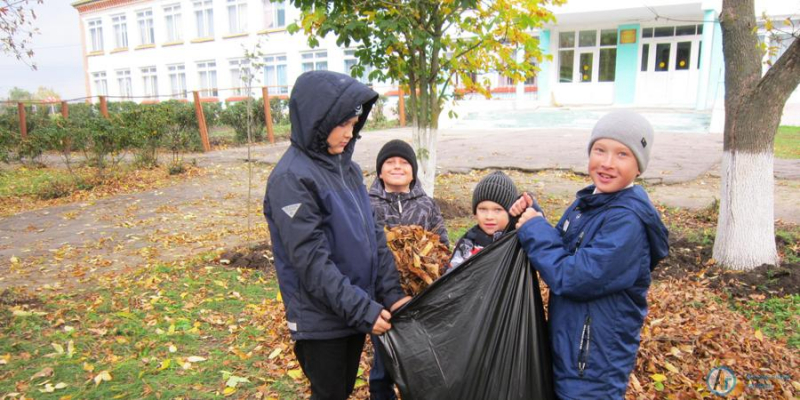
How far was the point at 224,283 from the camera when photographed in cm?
438

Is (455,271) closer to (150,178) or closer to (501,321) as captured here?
(501,321)

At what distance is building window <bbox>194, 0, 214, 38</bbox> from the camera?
27188 millimetres

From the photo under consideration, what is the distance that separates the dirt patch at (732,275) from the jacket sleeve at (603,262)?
277 cm

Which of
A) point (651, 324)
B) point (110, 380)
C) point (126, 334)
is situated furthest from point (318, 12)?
point (651, 324)

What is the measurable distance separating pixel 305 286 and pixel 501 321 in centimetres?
66

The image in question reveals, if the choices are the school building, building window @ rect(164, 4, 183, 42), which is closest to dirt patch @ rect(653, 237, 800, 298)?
the school building

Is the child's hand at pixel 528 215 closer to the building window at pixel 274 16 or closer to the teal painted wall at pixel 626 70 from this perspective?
the teal painted wall at pixel 626 70

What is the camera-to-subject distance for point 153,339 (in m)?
3.38

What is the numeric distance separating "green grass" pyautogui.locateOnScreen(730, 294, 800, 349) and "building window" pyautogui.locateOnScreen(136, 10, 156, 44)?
3200 cm

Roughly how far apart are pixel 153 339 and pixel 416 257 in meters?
2.12

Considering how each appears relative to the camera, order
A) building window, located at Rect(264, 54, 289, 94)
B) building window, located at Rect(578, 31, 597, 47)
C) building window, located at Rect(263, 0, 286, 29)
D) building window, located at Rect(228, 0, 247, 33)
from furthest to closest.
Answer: building window, located at Rect(264, 54, 289, 94)
building window, located at Rect(228, 0, 247, 33)
building window, located at Rect(263, 0, 286, 29)
building window, located at Rect(578, 31, 597, 47)

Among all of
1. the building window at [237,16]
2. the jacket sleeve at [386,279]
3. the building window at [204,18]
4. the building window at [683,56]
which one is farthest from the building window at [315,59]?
the jacket sleeve at [386,279]

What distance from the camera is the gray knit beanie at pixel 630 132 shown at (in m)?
1.65

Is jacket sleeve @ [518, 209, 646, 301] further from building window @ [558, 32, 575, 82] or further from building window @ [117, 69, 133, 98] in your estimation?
building window @ [117, 69, 133, 98]
